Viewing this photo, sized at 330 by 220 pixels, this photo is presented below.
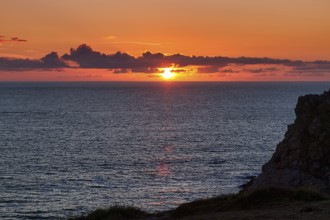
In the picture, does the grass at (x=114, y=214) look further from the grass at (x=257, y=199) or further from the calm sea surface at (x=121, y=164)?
the calm sea surface at (x=121, y=164)

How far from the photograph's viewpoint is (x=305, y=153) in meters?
53.0

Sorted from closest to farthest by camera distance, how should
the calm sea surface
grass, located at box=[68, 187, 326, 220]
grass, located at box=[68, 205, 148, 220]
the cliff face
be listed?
grass, located at box=[68, 187, 326, 220]
grass, located at box=[68, 205, 148, 220]
the cliff face
the calm sea surface

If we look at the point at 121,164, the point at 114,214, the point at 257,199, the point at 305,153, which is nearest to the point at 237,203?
the point at 257,199

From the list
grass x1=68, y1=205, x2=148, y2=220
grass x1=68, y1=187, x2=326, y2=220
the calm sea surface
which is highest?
grass x1=68, y1=187, x2=326, y2=220

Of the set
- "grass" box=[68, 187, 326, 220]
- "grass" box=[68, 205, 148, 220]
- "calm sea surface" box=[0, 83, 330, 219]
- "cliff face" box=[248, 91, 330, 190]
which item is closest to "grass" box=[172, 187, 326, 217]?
"grass" box=[68, 187, 326, 220]

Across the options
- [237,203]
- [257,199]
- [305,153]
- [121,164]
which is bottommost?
[121,164]

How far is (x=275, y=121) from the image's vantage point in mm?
160250

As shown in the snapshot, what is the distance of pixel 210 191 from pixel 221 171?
12892 millimetres

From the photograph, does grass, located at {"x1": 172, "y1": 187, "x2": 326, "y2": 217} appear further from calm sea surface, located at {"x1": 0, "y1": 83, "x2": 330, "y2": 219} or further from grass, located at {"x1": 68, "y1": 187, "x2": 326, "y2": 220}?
calm sea surface, located at {"x1": 0, "y1": 83, "x2": 330, "y2": 219}

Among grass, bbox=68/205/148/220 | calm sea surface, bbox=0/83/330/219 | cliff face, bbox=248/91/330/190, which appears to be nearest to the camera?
grass, bbox=68/205/148/220

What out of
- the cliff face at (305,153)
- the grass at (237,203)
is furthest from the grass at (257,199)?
the cliff face at (305,153)

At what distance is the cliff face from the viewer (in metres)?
51.1

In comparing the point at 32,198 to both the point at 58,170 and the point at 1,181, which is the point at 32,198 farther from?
the point at 58,170

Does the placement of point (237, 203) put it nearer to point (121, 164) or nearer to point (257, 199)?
point (257, 199)
